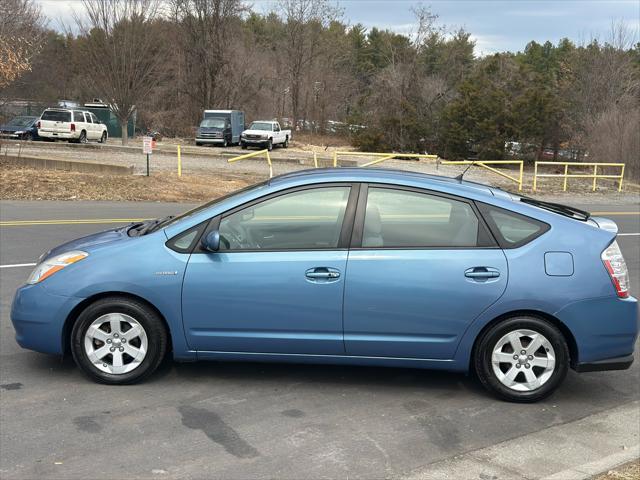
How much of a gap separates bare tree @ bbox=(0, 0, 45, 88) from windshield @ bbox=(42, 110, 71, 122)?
2493mm

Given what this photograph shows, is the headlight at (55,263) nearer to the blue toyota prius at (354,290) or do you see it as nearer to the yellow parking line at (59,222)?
the blue toyota prius at (354,290)

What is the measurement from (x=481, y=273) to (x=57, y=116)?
3494 cm

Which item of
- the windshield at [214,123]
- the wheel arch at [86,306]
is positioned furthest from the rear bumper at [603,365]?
the windshield at [214,123]

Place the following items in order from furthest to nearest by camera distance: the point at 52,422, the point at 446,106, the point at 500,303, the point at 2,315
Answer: the point at 446,106, the point at 2,315, the point at 500,303, the point at 52,422

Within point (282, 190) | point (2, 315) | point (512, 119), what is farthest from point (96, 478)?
point (512, 119)

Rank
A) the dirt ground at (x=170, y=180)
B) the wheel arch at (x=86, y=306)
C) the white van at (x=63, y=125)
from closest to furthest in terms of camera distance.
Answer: the wheel arch at (x=86, y=306)
the dirt ground at (x=170, y=180)
the white van at (x=63, y=125)

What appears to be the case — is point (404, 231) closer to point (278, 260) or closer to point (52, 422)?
point (278, 260)

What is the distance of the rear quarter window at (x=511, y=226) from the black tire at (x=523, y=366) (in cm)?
52

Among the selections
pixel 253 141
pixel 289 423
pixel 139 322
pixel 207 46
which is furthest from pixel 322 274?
pixel 207 46

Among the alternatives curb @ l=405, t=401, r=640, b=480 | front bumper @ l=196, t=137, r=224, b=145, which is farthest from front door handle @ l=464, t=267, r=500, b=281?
front bumper @ l=196, t=137, r=224, b=145

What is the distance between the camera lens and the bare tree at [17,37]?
18.8 meters

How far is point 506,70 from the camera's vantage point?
62.1 m

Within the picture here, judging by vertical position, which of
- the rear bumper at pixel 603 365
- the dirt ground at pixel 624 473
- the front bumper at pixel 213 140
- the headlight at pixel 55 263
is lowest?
the dirt ground at pixel 624 473

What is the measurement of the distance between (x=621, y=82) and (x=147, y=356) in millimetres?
61395
